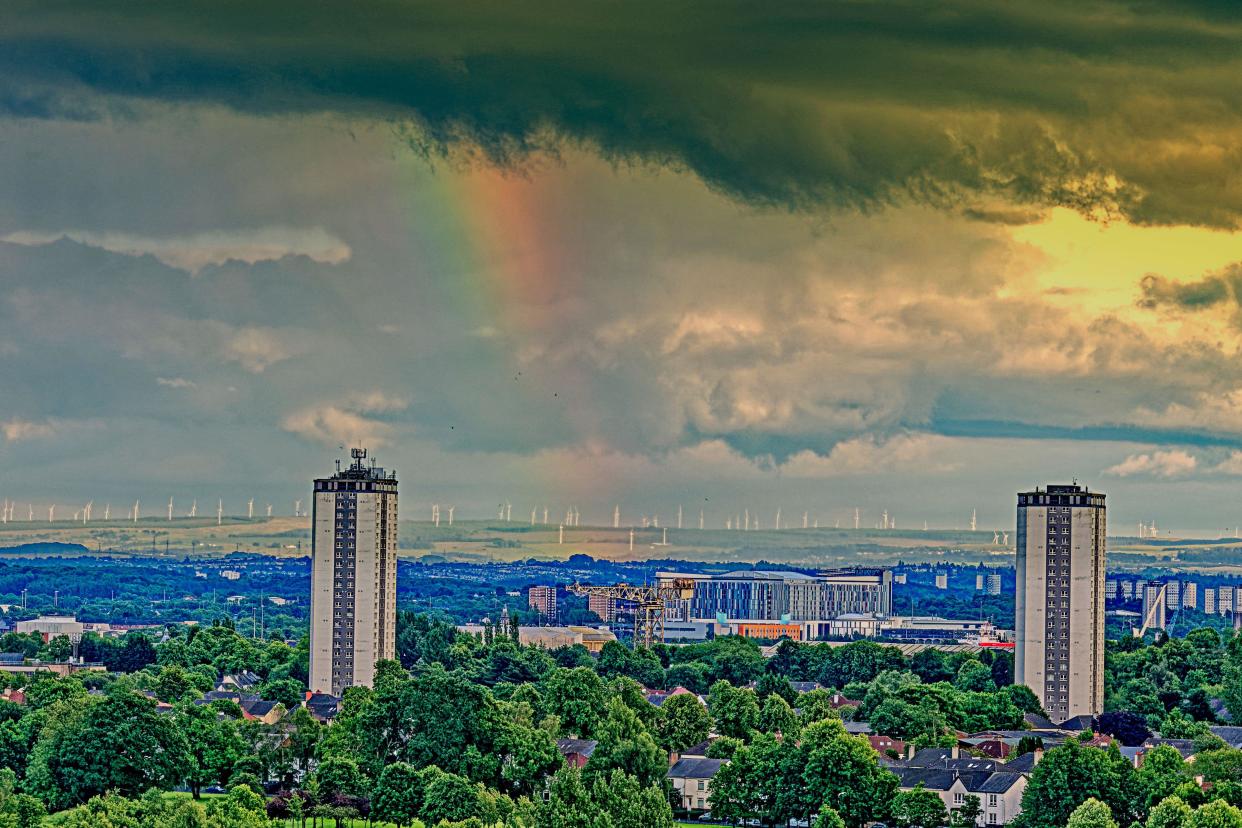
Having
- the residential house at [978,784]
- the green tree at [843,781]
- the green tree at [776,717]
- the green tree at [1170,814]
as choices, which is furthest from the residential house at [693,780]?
the green tree at [1170,814]

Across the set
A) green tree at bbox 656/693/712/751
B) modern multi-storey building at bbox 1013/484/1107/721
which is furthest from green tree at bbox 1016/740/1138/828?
modern multi-storey building at bbox 1013/484/1107/721

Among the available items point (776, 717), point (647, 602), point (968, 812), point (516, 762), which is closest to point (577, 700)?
point (776, 717)

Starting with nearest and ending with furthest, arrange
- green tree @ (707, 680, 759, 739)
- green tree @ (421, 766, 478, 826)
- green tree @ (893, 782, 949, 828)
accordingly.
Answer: green tree @ (421, 766, 478, 826), green tree @ (893, 782, 949, 828), green tree @ (707, 680, 759, 739)

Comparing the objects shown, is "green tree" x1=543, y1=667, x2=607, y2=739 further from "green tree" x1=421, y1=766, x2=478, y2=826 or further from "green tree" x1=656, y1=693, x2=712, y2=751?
"green tree" x1=421, y1=766, x2=478, y2=826

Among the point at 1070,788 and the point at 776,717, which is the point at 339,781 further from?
the point at 776,717

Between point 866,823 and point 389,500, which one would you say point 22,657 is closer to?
point 389,500

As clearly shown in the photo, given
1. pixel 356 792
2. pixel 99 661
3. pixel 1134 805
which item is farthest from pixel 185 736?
pixel 99 661
